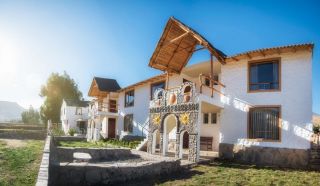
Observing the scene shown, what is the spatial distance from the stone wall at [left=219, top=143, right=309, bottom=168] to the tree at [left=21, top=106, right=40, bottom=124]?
72.6 meters

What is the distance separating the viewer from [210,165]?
14719mm

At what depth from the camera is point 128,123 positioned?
2945 centimetres

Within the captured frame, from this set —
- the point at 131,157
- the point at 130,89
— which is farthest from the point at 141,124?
the point at 131,157

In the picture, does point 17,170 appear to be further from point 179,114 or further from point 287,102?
point 287,102

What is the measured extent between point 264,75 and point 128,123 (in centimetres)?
1738

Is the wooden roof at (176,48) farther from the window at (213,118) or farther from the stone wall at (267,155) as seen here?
the stone wall at (267,155)

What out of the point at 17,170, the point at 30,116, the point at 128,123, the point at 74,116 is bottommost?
the point at 17,170

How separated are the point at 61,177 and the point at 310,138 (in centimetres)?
1283

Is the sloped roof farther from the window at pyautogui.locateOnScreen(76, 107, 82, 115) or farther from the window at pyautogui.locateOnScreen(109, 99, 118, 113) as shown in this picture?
the window at pyautogui.locateOnScreen(76, 107, 82, 115)

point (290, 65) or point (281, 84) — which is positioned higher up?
point (290, 65)

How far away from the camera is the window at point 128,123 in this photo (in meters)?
28.8

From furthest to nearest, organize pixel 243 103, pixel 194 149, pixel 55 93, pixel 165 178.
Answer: pixel 55 93, pixel 243 103, pixel 194 149, pixel 165 178

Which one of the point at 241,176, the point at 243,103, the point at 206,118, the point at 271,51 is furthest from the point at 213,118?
the point at 241,176

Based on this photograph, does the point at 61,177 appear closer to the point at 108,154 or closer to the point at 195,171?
the point at 195,171
